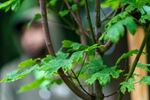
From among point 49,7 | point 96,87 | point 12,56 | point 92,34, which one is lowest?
point 96,87

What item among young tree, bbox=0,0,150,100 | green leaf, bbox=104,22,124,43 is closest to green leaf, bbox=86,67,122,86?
young tree, bbox=0,0,150,100

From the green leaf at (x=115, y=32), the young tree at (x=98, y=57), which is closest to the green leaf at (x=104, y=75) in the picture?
the young tree at (x=98, y=57)

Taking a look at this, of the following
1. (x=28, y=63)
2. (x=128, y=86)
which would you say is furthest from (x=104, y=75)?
(x=28, y=63)

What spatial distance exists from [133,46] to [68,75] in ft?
2.21

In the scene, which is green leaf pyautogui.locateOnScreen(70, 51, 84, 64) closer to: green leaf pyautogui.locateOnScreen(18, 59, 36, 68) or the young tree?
the young tree

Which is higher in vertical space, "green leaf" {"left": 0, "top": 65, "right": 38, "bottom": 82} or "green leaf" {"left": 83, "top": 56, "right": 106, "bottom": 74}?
"green leaf" {"left": 0, "top": 65, "right": 38, "bottom": 82}

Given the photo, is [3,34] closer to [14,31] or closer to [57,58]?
[14,31]

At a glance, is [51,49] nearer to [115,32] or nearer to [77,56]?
[77,56]

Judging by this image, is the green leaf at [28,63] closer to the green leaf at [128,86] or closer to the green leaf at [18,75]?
the green leaf at [18,75]

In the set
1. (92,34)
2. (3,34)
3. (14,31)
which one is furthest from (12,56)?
(92,34)

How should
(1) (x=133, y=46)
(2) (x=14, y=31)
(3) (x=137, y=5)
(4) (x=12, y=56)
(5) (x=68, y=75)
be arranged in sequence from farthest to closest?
1. (4) (x=12, y=56)
2. (2) (x=14, y=31)
3. (1) (x=133, y=46)
4. (5) (x=68, y=75)
5. (3) (x=137, y=5)

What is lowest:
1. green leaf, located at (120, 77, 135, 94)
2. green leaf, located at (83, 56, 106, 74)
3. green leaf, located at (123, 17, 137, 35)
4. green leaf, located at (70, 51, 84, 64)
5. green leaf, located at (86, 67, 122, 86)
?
green leaf, located at (120, 77, 135, 94)

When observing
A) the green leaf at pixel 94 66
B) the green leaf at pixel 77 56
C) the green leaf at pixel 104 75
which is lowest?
the green leaf at pixel 104 75

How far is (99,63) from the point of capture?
0.98 metres
